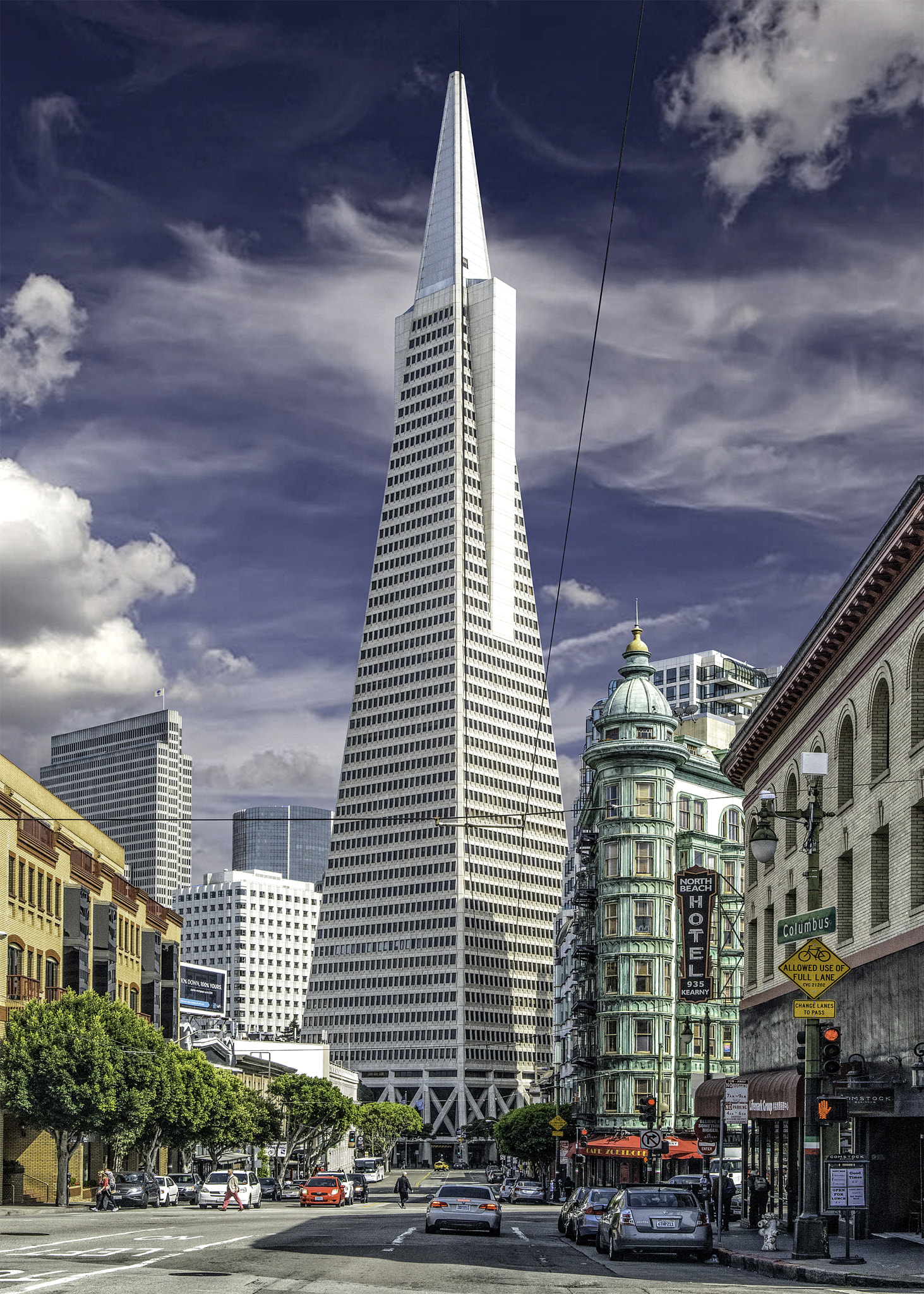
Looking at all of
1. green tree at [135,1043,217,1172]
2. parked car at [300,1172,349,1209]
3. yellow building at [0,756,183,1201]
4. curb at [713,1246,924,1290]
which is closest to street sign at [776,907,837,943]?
curb at [713,1246,924,1290]

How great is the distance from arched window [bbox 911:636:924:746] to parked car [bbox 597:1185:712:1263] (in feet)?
35.8

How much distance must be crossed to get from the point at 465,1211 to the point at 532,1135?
344 ft

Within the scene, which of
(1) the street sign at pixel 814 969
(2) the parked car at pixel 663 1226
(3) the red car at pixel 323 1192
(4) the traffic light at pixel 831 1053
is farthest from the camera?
(3) the red car at pixel 323 1192

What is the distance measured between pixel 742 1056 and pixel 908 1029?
2233cm

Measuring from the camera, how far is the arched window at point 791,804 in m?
50.5

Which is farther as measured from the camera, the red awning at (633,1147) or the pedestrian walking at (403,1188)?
the pedestrian walking at (403,1188)

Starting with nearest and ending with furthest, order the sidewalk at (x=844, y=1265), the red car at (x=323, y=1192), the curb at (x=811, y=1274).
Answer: the curb at (x=811, y=1274)
the sidewalk at (x=844, y=1265)
the red car at (x=323, y=1192)

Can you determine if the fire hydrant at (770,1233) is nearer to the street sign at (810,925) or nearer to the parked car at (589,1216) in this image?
the parked car at (589,1216)

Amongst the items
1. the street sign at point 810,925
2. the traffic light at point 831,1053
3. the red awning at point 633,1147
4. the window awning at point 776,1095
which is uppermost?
the street sign at point 810,925

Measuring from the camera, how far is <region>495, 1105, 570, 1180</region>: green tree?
144750mm

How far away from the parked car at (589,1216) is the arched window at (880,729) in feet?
42.6

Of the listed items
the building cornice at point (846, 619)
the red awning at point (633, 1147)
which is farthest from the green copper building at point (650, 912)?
the building cornice at point (846, 619)

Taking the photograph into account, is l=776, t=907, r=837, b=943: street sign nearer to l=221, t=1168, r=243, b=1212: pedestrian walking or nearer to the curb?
the curb

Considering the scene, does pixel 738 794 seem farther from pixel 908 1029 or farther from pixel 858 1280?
pixel 858 1280
